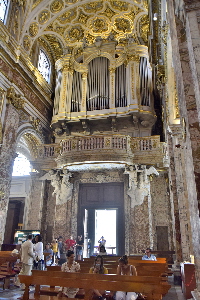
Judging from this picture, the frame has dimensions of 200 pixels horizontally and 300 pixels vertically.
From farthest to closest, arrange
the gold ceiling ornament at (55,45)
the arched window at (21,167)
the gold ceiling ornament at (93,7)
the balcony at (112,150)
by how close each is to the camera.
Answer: the arched window at (21,167) < the gold ceiling ornament at (55,45) < the gold ceiling ornament at (93,7) < the balcony at (112,150)

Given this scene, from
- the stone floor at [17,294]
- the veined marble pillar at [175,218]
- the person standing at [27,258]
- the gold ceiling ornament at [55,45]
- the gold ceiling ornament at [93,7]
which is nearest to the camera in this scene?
the stone floor at [17,294]

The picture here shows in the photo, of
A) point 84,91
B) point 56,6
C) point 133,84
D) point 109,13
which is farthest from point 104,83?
point 56,6

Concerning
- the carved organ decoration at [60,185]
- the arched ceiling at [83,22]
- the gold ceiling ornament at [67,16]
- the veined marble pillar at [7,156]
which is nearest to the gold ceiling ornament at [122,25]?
the arched ceiling at [83,22]

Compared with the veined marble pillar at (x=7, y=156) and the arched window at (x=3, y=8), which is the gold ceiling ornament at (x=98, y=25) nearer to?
the arched window at (x=3, y=8)

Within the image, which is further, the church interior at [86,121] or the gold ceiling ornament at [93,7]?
the gold ceiling ornament at [93,7]

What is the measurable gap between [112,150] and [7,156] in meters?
4.65

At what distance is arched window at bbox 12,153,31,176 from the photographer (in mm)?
17703

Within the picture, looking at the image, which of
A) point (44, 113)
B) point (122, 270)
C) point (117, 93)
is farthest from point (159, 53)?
point (122, 270)

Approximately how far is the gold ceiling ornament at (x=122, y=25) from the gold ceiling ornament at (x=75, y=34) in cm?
228

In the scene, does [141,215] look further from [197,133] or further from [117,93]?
[197,133]

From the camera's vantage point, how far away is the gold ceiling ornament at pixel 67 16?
620 inches

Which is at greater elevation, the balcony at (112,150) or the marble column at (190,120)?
the balcony at (112,150)

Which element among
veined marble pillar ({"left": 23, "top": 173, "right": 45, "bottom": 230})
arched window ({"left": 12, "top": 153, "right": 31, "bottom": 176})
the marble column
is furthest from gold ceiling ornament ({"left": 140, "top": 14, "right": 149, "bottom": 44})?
the marble column

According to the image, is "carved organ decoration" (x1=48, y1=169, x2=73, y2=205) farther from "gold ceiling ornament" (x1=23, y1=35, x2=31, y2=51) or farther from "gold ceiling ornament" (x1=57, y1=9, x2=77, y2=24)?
"gold ceiling ornament" (x1=57, y1=9, x2=77, y2=24)
